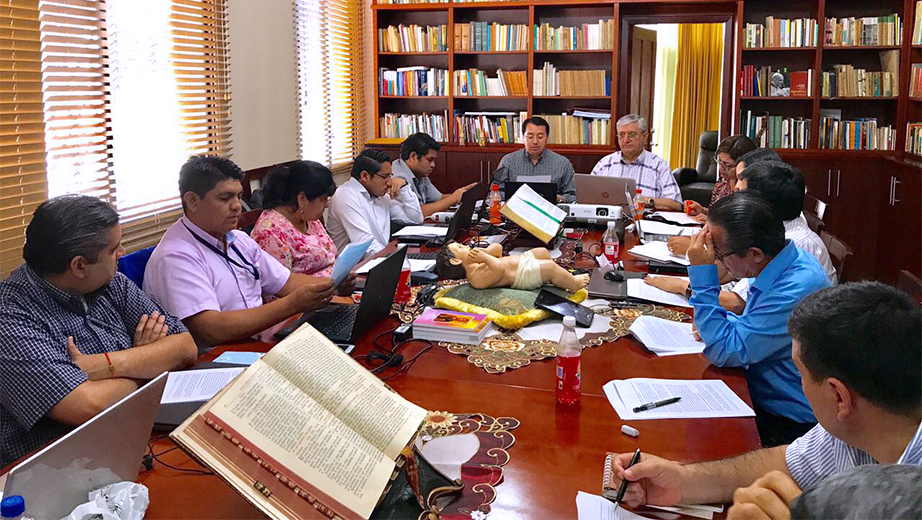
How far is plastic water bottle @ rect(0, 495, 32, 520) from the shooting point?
3.43 feet

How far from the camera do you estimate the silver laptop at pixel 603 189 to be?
15.3 feet

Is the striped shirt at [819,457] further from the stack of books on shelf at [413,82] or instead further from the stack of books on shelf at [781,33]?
the stack of books on shelf at [413,82]

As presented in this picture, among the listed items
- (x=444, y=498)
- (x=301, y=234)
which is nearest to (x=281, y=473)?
(x=444, y=498)

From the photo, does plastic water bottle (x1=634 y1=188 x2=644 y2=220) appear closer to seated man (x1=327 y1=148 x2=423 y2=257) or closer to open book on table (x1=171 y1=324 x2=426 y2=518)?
seated man (x1=327 y1=148 x2=423 y2=257)

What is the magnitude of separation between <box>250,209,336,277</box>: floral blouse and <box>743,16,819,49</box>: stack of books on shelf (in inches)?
175

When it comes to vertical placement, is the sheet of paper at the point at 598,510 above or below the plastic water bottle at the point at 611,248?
below

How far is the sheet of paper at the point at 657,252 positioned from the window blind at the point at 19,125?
105 inches

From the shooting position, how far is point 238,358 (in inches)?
82.8

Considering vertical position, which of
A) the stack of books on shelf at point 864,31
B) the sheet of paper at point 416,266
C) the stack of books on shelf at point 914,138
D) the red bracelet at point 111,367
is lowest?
the red bracelet at point 111,367

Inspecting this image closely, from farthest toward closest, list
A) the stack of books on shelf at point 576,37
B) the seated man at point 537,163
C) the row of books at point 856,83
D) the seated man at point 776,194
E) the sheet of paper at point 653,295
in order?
1. the stack of books on shelf at point 576,37
2. the row of books at point 856,83
3. the seated man at point 537,163
4. the seated man at point 776,194
5. the sheet of paper at point 653,295

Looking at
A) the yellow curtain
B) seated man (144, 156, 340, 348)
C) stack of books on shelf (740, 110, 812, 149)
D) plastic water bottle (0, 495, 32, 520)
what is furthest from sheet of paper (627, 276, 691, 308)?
the yellow curtain

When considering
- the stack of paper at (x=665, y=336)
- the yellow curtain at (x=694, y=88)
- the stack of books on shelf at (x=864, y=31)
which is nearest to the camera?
the stack of paper at (x=665, y=336)

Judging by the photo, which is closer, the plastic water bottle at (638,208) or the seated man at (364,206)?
the seated man at (364,206)

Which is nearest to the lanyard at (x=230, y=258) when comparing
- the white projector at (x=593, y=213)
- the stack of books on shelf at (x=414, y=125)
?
the white projector at (x=593, y=213)
